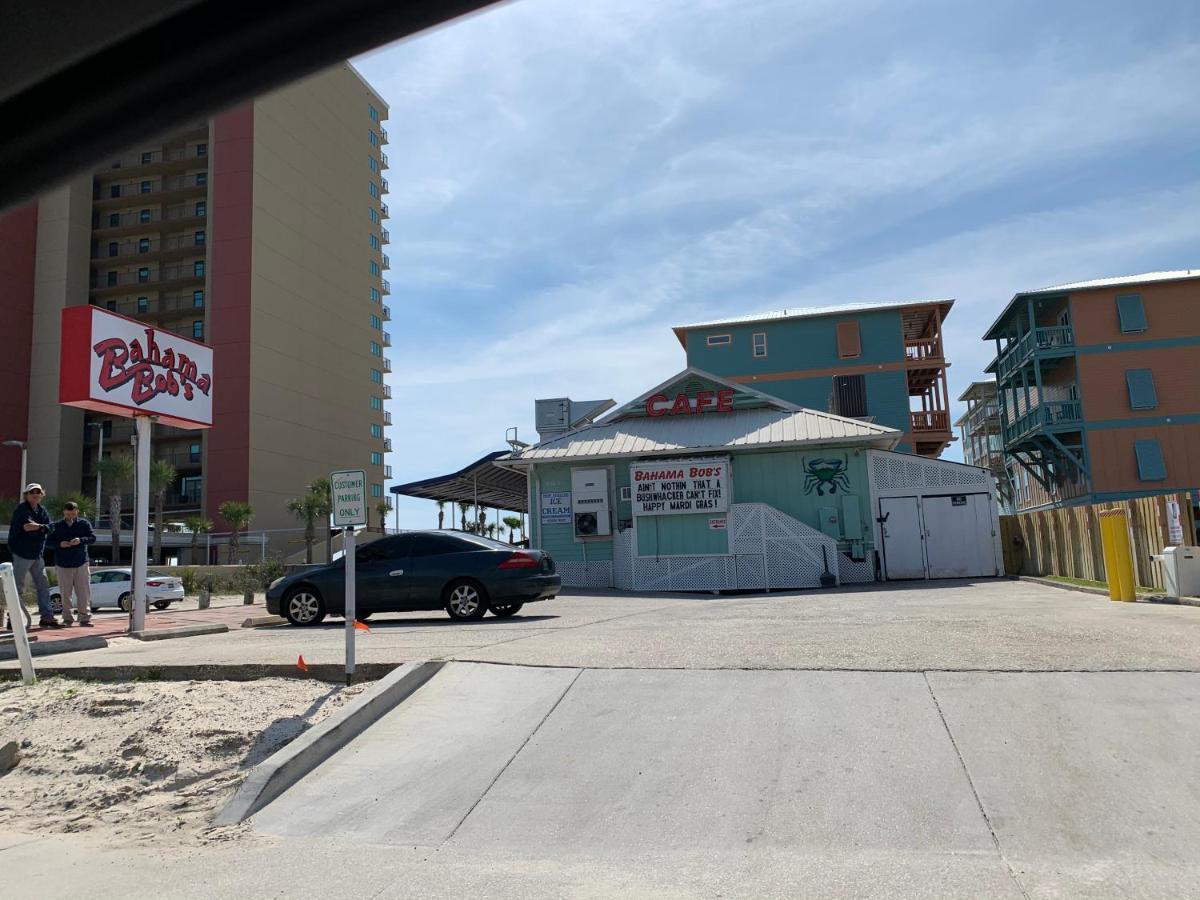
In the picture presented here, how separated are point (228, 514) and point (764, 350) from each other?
34.0 meters

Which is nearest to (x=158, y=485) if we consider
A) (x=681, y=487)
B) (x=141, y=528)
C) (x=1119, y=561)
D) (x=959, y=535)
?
(x=681, y=487)

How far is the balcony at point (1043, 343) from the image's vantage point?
37.3 meters

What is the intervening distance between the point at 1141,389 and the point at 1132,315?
2996 mm

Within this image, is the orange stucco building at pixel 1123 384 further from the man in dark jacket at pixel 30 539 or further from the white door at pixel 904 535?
the man in dark jacket at pixel 30 539

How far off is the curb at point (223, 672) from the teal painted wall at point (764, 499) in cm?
1460

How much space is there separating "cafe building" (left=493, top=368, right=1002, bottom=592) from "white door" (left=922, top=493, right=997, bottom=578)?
0.03 metres

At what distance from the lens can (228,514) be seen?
56406 mm

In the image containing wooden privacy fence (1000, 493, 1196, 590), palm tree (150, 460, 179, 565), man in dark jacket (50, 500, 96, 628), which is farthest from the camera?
palm tree (150, 460, 179, 565)

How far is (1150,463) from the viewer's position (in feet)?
117

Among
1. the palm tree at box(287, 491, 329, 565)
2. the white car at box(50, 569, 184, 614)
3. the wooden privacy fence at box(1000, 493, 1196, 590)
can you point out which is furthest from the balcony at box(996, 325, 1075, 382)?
the palm tree at box(287, 491, 329, 565)

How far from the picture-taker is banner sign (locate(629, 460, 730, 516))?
2256cm

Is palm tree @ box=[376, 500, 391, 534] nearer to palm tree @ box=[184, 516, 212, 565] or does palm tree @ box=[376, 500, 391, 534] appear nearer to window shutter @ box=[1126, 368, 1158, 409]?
palm tree @ box=[184, 516, 212, 565]

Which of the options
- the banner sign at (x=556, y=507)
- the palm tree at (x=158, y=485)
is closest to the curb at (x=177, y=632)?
the banner sign at (x=556, y=507)

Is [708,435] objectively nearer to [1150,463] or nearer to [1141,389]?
[1150,463]
